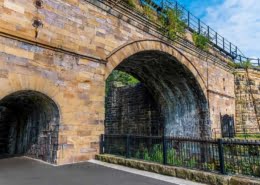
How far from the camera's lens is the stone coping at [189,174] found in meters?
4.16

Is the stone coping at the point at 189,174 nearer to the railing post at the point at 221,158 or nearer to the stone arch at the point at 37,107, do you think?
the railing post at the point at 221,158

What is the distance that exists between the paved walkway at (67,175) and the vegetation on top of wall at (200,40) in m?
10.1

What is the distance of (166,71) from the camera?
13695mm

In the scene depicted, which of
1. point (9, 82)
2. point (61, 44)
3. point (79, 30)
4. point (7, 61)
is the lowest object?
point (9, 82)

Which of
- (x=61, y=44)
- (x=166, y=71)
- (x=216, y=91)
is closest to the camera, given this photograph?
(x=61, y=44)

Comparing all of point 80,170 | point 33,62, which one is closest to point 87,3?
point 33,62

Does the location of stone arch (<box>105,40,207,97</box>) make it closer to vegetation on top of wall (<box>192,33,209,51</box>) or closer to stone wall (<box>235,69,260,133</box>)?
vegetation on top of wall (<box>192,33,209,51</box>)

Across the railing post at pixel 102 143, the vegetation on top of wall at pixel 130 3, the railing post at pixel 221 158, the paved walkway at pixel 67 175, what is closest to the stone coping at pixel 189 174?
the railing post at pixel 221 158

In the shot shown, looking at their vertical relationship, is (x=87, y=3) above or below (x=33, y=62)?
above

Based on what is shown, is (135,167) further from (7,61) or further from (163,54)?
(163,54)

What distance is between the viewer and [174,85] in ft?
48.4

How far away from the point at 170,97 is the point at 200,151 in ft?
32.9

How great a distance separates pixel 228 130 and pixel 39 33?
534 inches

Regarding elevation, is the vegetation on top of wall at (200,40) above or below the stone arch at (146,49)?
above
